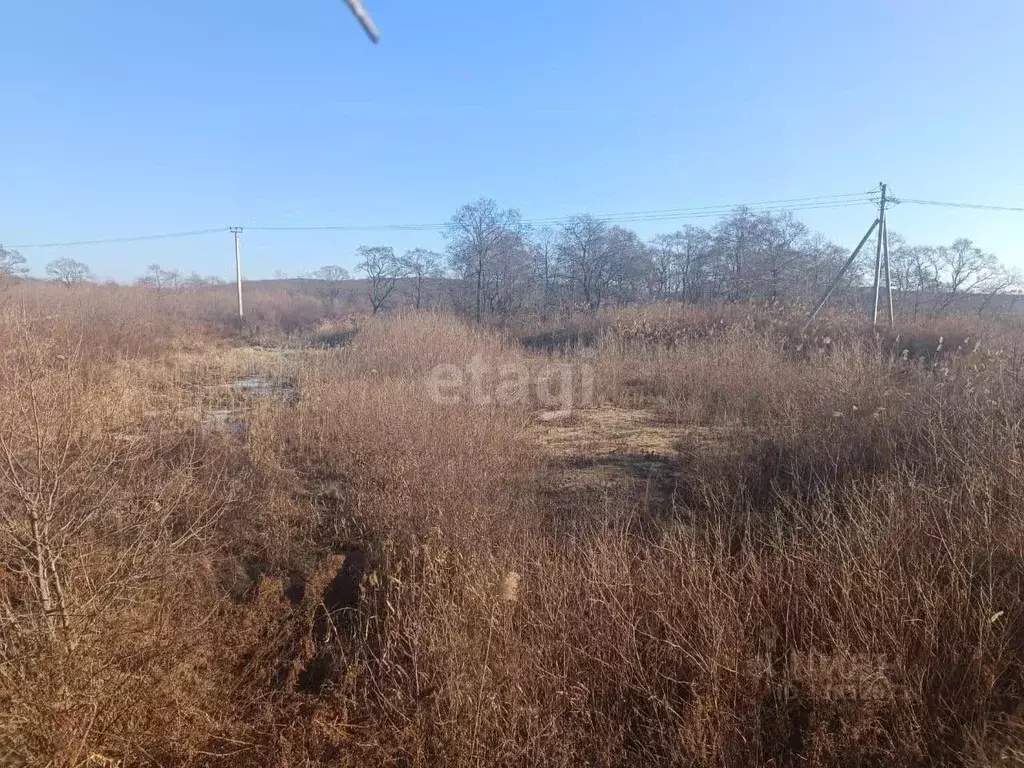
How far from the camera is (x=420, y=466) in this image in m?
4.20

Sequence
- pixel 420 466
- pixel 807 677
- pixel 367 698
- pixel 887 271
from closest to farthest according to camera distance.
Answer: pixel 807 677 → pixel 367 698 → pixel 420 466 → pixel 887 271

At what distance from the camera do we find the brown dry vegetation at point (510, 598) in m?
2.16

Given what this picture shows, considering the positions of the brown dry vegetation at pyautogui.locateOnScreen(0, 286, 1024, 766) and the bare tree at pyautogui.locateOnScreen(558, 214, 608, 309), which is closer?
the brown dry vegetation at pyautogui.locateOnScreen(0, 286, 1024, 766)

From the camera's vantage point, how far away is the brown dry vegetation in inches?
85.0

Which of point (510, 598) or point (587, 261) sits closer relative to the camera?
point (510, 598)

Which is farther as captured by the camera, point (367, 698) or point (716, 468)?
point (716, 468)

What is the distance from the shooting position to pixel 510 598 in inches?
110

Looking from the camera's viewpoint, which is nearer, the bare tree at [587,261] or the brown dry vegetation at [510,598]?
the brown dry vegetation at [510,598]

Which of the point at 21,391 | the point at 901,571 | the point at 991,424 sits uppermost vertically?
the point at 21,391

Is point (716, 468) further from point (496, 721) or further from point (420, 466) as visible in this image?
point (496, 721)

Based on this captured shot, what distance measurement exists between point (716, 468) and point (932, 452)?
145 centimetres

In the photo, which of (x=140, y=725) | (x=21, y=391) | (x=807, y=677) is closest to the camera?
(x=807, y=677)

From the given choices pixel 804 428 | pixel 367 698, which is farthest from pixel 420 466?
pixel 804 428

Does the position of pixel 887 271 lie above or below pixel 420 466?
above
